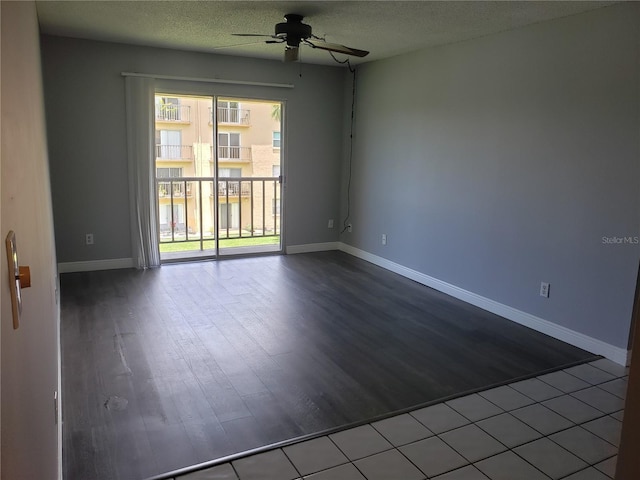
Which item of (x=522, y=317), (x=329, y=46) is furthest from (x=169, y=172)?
(x=522, y=317)

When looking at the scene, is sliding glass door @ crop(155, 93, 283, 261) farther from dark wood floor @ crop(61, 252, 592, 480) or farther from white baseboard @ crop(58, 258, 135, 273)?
dark wood floor @ crop(61, 252, 592, 480)

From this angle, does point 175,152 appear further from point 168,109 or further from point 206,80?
point 206,80

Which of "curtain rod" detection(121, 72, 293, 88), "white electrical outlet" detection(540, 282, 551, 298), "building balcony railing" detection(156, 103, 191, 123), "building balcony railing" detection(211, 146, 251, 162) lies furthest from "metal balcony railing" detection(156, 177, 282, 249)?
"white electrical outlet" detection(540, 282, 551, 298)

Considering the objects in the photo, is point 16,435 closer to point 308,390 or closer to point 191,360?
point 308,390

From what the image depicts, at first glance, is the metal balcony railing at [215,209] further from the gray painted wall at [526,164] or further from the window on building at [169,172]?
the gray painted wall at [526,164]

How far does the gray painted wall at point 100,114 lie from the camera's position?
478 centimetres

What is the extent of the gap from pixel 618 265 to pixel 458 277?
5.01ft

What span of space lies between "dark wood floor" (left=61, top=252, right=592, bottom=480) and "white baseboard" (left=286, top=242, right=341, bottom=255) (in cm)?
117

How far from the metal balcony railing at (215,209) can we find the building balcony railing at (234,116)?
0.73 meters

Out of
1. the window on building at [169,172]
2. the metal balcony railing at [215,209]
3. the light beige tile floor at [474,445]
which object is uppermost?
the window on building at [169,172]

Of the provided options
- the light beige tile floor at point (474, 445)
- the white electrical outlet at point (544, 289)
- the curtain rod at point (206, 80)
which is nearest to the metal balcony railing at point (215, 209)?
the curtain rod at point (206, 80)

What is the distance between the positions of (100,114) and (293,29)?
246 cm

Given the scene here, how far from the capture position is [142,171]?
5.17 meters

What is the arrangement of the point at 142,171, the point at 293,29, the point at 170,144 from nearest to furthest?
1. the point at 293,29
2. the point at 142,171
3. the point at 170,144
